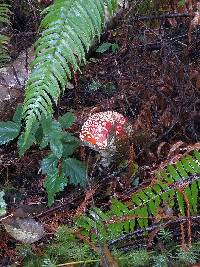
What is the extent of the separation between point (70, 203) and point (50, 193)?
6.1 inches

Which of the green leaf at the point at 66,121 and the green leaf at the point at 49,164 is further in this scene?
the green leaf at the point at 66,121

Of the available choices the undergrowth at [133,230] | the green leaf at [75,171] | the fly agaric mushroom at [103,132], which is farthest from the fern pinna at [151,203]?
the fly agaric mushroom at [103,132]

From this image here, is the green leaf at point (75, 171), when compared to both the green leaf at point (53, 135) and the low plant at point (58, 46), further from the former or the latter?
the low plant at point (58, 46)

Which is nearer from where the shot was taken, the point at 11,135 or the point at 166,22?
the point at 11,135

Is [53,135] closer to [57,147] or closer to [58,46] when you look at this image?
[57,147]

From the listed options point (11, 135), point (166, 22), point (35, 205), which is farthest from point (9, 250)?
point (166, 22)

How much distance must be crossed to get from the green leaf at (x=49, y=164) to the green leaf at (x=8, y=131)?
0.97ft

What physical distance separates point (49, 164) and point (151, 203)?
2.71ft

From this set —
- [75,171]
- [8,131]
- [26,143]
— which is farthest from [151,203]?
[8,131]

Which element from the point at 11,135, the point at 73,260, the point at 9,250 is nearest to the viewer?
the point at 73,260

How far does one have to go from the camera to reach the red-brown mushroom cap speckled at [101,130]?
2.96m

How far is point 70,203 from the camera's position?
2760mm

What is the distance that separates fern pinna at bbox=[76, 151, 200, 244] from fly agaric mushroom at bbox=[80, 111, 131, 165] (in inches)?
23.3

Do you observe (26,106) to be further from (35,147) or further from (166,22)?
(166,22)
